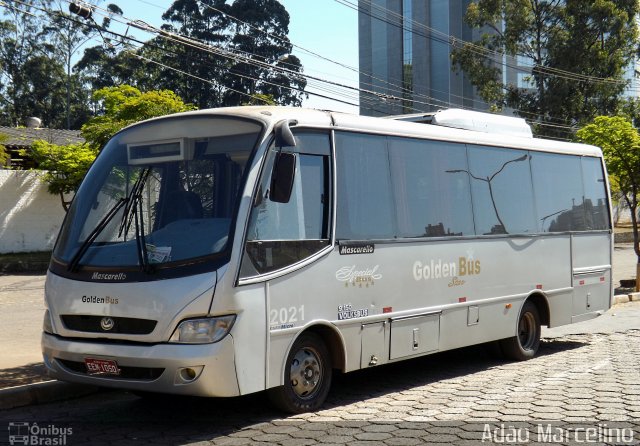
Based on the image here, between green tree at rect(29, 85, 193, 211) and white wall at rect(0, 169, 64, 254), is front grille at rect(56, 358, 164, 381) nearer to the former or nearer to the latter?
green tree at rect(29, 85, 193, 211)

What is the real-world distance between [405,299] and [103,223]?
3.33 meters

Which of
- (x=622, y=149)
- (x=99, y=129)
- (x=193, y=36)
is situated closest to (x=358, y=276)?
(x=622, y=149)

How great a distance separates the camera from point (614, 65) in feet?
164


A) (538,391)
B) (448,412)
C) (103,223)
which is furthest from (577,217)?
(103,223)

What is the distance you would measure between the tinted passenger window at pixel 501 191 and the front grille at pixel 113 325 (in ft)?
16.0

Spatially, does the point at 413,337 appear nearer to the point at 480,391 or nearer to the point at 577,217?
the point at 480,391

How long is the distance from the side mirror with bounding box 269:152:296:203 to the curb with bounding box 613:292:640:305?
14153mm

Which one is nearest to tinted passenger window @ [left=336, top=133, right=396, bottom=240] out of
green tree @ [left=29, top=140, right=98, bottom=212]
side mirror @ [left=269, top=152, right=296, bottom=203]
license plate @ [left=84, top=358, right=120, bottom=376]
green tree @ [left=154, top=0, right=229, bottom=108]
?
side mirror @ [left=269, top=152, right=296, bottom=203]

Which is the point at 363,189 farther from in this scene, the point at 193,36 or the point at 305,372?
the point at 193,36

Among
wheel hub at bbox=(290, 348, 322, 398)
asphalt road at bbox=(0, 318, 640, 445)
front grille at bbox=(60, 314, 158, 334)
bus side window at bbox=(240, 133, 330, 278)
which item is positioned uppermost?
bus side window at bbox=(240, 133, 330, 278)

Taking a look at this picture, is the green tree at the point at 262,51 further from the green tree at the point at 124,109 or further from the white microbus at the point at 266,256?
the white microbus at the point at 266,256

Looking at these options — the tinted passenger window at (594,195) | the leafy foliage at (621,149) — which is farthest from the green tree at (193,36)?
the tinted passenger window at (594,195)

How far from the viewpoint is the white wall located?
92.0 feet

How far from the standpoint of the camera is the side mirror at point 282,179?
7367 mm
